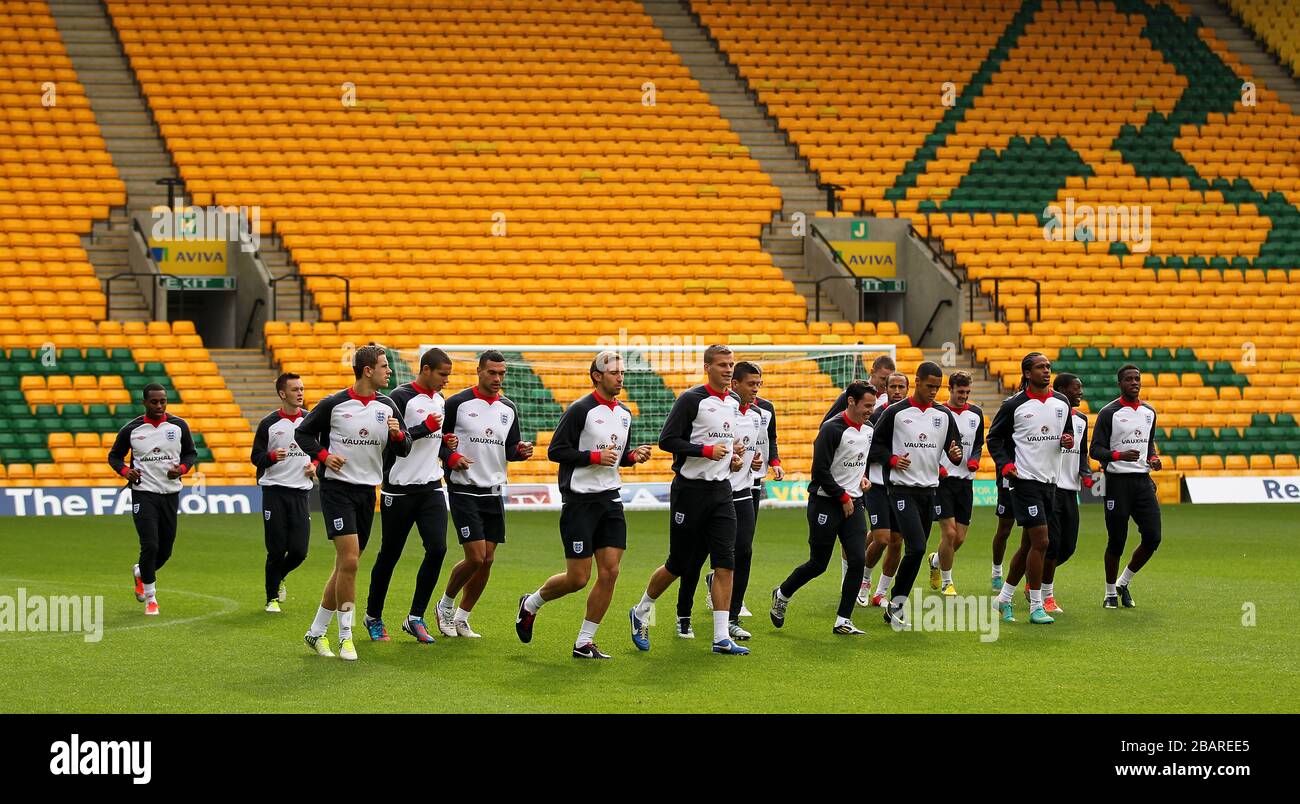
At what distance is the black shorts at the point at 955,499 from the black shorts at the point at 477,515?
4.79 meters

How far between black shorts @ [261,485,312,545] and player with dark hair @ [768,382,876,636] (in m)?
4.33

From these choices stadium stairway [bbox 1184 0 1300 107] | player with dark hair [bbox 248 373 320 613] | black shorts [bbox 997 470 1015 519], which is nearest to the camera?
player with dark hair [bbox 248 373 320 613]

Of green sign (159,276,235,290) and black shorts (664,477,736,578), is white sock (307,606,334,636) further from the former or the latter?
green sign (159,276,235,290)

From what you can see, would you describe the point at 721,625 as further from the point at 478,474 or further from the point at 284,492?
the point at 284,492

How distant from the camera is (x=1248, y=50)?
4153 cm

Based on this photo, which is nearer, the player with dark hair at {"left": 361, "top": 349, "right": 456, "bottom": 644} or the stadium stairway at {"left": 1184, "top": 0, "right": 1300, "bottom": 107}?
the player with dark hair at {"left": 361, "top": 349, "right": 456, "bottom": 644}

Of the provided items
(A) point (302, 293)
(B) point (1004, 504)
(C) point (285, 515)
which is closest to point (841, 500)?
(B) point (1004, 504)

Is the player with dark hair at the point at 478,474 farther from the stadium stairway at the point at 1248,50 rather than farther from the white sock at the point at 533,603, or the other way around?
the stadium stairway at the point at 1248,50

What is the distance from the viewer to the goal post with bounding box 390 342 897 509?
2781 cm

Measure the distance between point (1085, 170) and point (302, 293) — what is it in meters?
17.6

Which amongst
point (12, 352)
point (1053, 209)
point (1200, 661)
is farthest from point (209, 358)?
point (1200, 661)

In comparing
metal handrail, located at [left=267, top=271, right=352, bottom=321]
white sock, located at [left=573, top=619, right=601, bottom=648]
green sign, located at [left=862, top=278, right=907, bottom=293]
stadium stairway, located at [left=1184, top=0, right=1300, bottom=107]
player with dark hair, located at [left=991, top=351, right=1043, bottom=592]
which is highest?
stadium stairway, located at [left=1184, top=0, right=1300, bottom=107]

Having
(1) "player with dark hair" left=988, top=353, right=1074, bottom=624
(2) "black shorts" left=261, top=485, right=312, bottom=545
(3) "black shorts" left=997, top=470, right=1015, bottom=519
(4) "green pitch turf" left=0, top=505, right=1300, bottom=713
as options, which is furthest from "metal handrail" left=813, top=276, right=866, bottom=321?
(2) "black shorts" left=261, top=485, right=312, bottom=545

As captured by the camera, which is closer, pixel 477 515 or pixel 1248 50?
pixel 477 515
